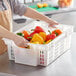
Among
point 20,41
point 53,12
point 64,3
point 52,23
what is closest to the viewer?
point 20,41

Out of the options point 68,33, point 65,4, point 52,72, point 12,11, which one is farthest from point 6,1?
point 65,4


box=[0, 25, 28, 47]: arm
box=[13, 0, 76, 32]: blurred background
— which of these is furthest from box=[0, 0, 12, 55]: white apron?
box=[13, 0, 76, 32]: blurred background

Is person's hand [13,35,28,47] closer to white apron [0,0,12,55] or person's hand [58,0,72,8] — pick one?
white apron [0,0,12,55]

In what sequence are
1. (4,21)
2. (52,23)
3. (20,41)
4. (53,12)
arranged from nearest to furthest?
(20,41)
(4,21)
(52,23)
(53,12)

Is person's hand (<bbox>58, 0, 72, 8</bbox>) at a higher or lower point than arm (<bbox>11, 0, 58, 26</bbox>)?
lower

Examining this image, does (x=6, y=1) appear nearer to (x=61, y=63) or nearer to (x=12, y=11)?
(x=12, y=11)

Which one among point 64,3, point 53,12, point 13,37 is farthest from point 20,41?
point 64,3

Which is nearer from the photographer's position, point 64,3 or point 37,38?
point 37,38

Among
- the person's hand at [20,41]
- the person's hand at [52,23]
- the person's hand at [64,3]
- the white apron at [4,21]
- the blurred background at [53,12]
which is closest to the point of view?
the person's hand at [20,41]

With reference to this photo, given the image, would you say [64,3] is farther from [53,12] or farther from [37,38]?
[37,38]

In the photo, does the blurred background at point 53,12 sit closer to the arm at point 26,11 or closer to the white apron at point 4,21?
the arm at point 26,11

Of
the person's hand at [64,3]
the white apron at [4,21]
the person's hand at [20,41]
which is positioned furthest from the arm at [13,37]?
the person's hand at [64,3]

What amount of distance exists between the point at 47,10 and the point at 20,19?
1.18 feet

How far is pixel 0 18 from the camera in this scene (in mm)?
1516
